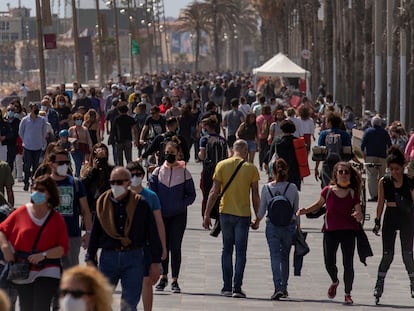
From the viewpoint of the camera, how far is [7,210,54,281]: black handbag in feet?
33.6

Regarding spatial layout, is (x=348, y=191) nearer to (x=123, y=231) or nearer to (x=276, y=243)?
(x=276, y=243)

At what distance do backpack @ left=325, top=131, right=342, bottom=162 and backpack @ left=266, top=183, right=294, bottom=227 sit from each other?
218 inches

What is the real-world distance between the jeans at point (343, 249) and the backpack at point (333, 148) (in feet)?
18.2

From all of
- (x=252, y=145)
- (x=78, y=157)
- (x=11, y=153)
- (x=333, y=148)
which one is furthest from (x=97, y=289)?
(x=252, y=145)

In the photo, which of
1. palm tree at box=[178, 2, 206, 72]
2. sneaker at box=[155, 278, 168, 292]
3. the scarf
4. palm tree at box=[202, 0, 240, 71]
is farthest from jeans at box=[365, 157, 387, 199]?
palm tree at box=[178, 2, 206, 72]

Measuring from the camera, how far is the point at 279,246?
47.1ft

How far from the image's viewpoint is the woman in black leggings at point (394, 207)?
14141 mm

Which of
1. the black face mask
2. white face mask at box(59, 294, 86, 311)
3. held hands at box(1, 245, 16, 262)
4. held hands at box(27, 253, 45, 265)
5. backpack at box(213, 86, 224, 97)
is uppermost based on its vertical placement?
white face mask at box(59, 294, 86, 311)

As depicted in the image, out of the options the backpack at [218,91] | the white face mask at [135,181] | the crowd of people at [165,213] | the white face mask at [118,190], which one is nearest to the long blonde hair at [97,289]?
the crowd of people at [165,213]

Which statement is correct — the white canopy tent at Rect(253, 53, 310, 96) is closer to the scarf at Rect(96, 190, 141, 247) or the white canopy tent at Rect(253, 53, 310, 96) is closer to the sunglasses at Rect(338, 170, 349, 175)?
the sunglasses at Rect(338, 170, 349, 175)

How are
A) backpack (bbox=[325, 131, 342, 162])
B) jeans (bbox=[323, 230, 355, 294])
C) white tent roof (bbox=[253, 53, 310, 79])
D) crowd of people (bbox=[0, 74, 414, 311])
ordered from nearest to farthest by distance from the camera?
crowd of people (bbox=[0, 74, 414, 311]), jeans (bbox=[323, 230, 355, 294]), backpack (bbox=[325, 131, 342, 162]), white tent roof (bbox=[253, 53, 310, 79])

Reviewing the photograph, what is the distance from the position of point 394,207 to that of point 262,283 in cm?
210

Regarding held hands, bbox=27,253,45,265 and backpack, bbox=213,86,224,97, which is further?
backpack, bbox=213,86,224,97

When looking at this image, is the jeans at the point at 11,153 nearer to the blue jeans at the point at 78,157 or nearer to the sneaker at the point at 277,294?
the blue jeans at the point at 78,157
